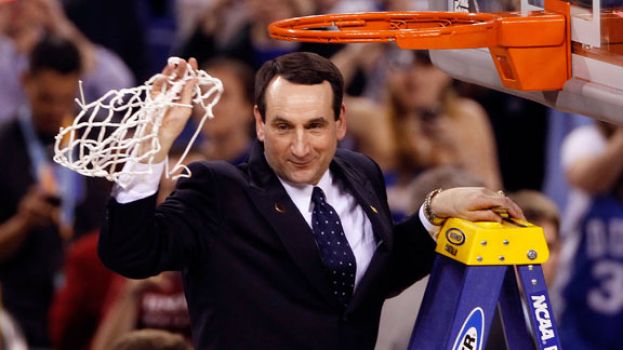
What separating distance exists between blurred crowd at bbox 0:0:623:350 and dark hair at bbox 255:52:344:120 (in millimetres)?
2217

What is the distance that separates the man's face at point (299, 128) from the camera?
13.9 feet

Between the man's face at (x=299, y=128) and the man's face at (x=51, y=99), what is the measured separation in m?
3.52

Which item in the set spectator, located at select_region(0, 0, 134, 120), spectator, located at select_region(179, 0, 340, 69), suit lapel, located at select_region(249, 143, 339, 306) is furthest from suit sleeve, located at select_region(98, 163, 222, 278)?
spectator, located at select_region(0, 0, 134, 120)

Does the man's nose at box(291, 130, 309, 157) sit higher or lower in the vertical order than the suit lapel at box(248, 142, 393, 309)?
higher

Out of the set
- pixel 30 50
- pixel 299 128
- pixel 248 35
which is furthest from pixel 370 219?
pixel 30 50

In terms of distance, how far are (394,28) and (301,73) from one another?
0.32 m

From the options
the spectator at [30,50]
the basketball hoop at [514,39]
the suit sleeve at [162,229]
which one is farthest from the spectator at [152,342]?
the spectator at [30,50]

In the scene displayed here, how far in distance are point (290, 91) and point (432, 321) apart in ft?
2.41

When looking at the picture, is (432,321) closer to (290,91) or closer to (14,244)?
(290,91)

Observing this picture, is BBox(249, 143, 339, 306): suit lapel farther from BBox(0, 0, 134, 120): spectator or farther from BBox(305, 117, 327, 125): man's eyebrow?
BBox(0, 0, 134, 120): spectator

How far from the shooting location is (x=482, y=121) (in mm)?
8055

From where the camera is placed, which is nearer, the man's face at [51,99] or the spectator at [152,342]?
the spectator at [152,342]

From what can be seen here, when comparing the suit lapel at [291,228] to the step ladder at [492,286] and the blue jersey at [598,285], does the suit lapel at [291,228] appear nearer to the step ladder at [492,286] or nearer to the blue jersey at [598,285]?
the step ladder at [492,286]

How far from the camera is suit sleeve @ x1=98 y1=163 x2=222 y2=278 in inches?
159
